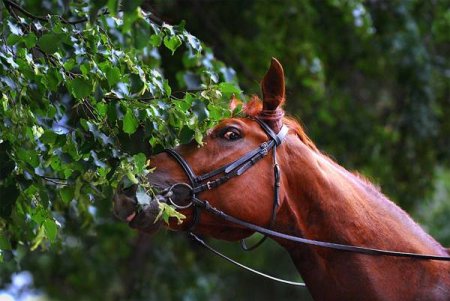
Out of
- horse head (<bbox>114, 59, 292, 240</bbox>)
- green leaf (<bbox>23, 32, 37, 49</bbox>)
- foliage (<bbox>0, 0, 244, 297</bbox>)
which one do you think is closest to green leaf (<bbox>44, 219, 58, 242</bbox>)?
foliage (<bbox>0, 0, 244, 297</bbox>)

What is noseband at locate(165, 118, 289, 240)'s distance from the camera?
4.97 meters

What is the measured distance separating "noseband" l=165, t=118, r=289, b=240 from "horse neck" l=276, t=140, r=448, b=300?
0.08 m

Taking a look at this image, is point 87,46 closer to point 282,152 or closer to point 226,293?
point 282,152

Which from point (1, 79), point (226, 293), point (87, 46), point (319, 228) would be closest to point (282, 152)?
point (319, 228)

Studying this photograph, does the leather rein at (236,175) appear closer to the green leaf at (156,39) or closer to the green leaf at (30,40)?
the green leaf at (156,39)

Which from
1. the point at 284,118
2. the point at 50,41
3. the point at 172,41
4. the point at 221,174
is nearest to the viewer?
the point at 50,41

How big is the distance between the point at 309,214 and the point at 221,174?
555 mm

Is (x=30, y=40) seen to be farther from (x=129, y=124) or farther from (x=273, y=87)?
(x=273, y=87)

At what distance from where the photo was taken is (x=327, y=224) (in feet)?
16.9

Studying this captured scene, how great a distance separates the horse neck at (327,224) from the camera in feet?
16.8

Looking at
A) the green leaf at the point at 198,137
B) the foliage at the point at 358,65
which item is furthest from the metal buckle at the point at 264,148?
the foliage at the point at 358,65

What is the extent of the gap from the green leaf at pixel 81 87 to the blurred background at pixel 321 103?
198 inches

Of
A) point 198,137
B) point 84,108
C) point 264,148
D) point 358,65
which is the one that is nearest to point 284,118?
point 264,148

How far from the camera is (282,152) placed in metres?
5.21
